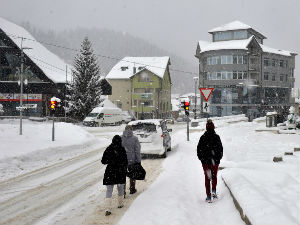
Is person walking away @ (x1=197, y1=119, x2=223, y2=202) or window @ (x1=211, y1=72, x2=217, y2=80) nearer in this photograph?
person walking away @ (x1=197, y1=119, x2=223, y2=202)

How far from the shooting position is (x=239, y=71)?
60719mm

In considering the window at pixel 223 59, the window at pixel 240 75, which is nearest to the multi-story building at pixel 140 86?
the window at pixel 223 59

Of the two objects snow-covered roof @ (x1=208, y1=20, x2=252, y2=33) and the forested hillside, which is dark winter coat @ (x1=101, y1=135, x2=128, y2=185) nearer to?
snow-covered roof @ (x1=208, y1=20, x2=252, y2=33)

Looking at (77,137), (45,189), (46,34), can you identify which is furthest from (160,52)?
(45,189)

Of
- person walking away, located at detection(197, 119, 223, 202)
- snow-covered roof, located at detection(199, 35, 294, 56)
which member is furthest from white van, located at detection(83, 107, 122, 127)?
person walking away, located at detection(197, 119, 223, 202)

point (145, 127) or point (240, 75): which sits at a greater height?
point (240, 75)

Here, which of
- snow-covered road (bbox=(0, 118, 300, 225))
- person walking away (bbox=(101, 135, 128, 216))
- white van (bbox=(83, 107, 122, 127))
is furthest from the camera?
white van (bbox=(83, 107, 122, 127))

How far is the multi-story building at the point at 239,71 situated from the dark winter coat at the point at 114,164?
180 ft

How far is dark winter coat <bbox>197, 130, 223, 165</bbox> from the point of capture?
744 centimetres

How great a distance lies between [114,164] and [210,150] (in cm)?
217

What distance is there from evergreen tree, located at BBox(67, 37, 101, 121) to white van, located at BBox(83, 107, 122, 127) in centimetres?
332

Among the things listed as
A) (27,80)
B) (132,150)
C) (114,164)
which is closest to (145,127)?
(132,150)

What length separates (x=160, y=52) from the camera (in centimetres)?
15188

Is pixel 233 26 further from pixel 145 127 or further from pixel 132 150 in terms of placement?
pixel 132 150
